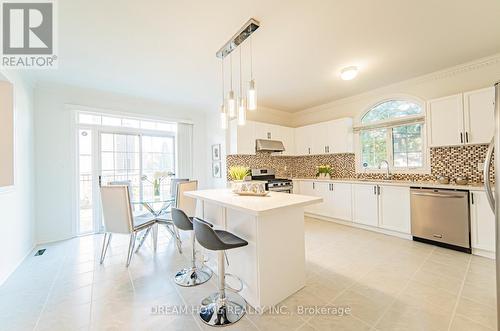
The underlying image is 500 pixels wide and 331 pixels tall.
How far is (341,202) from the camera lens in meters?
4.15

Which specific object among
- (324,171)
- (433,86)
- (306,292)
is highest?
(433,86)

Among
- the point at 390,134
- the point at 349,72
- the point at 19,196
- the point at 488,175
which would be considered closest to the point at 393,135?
the point at 390,134

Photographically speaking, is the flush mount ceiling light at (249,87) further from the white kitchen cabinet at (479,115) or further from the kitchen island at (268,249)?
the white kitchen cabinet at (479,115)

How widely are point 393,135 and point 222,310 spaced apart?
4.16 m

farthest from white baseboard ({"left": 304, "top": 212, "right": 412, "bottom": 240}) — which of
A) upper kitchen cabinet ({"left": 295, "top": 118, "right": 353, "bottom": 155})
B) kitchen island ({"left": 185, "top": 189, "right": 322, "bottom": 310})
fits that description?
kitchen island ({"left": 185, "top": 189, "right": 322, "bottom": 310})

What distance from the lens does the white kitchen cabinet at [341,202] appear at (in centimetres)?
404

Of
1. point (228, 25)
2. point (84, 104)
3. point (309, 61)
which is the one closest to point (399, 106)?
point (309, 61)

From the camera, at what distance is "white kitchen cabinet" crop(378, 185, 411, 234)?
10.8ft

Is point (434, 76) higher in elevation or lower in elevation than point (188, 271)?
higher

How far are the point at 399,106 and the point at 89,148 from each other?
586 cm

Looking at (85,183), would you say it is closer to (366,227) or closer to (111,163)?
(111,163)

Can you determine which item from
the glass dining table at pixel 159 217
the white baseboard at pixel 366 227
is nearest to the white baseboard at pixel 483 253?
the white baseboard at pixel 366 227

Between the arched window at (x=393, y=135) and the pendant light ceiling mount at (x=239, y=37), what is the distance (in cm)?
321

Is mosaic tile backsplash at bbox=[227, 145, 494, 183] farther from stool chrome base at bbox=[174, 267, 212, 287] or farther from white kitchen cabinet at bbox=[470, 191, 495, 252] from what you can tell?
stool chrome base at bbox=[174, 267, 212, 287]
